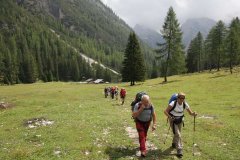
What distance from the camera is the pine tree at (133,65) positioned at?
276 ft

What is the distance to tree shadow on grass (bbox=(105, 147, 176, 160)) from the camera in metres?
14.9

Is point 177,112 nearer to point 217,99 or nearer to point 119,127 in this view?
point 119,127

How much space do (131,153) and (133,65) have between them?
233 feet

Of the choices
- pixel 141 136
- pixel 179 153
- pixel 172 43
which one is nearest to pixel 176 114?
pixel 179 153

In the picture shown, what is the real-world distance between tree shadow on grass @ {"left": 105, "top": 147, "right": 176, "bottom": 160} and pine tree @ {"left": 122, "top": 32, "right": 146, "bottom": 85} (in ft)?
219

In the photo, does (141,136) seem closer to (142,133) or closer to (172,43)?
(142,133)

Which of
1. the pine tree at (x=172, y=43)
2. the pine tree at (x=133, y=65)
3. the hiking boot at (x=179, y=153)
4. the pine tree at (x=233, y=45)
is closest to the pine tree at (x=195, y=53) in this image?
the pine tree at (x=233, y=45)

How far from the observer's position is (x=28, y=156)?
14.8 meters

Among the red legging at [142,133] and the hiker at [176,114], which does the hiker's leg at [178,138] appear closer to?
the hiker at [176,114]

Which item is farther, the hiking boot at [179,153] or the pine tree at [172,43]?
the pine tree at [172,43]

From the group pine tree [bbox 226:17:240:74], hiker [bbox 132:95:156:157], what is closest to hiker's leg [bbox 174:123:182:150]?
hiker [bbox 132:95:156:157]

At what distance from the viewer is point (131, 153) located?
15.4 meters

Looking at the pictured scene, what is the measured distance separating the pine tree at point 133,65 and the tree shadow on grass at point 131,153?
6676cm

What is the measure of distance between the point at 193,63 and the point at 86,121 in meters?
110
